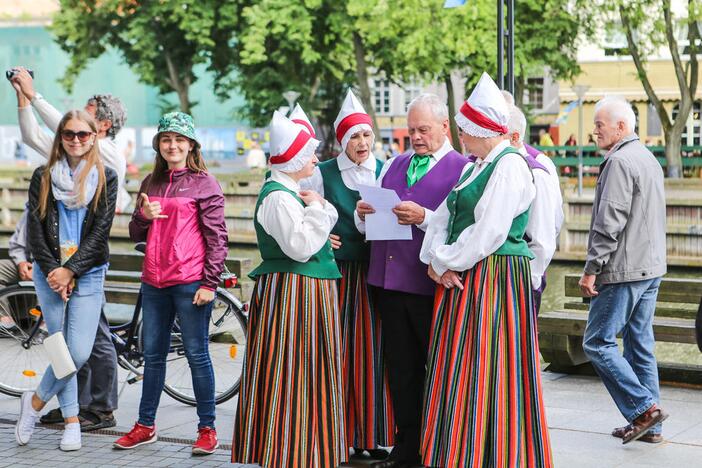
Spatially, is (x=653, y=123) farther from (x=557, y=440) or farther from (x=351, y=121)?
(x=351, y=121)

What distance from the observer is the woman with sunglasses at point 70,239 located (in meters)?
6.65

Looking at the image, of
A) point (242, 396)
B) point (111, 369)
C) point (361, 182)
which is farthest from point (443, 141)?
point (111, 369)

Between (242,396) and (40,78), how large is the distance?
6588 cm

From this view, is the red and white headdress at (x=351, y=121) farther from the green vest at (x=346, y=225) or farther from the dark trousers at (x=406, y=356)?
the dark trousers at (x=406, y=356)

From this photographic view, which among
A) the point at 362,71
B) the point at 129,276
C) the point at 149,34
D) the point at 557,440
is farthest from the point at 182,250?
the point at 149,34

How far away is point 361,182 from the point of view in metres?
6.19

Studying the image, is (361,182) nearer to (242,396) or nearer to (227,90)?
(242,396)

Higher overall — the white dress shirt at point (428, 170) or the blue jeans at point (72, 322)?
the white dress shirt at point (428, 170)

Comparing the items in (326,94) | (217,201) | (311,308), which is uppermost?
(326,94)

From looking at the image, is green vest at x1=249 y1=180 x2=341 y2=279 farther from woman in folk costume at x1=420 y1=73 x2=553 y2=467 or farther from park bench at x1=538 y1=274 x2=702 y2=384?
park bench at x1=538 y1=274 x2=702 y2=384

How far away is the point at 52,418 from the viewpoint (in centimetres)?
730

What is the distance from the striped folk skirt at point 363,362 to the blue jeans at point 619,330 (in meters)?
1.22

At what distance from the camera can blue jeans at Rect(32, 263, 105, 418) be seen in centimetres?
671

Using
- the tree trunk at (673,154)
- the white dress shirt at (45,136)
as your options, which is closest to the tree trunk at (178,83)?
the tree trunk at (673,154)
